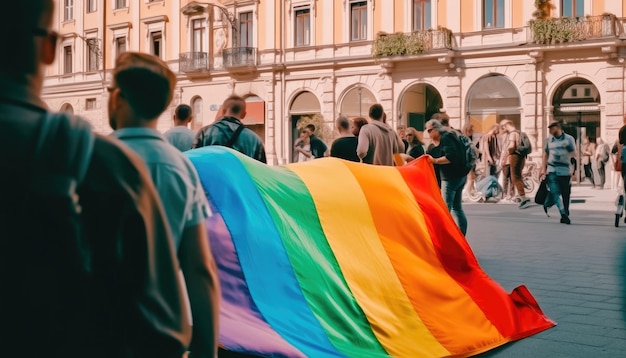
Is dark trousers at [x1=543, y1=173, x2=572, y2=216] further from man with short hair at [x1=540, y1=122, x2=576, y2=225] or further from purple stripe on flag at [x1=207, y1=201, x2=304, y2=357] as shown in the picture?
purple stripe on flag at [x1=207, y1=201, x2=304, y2=357]

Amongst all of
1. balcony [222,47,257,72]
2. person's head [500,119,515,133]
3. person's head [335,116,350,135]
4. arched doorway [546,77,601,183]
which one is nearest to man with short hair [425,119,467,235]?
person's head [335,116,350,135]

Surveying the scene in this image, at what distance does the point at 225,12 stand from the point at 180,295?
4014 centimetres

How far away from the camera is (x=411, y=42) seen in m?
34.2

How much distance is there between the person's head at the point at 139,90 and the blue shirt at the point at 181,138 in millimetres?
6392

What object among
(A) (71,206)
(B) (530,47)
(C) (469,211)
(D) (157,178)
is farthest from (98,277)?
(B) (530,47)

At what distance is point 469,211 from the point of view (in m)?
19.1

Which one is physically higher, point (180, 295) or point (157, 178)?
point (157, 178)

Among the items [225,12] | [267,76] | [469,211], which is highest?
[225,12]

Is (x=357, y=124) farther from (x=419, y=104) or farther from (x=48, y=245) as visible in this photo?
(x=419, y=104)

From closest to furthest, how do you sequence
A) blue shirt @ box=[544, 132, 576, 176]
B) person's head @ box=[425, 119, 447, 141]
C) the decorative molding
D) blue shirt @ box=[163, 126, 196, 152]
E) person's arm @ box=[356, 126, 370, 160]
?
1. blue shirt @ box=[163, 126, 196, 152]
2. person's arm @ box=[356, 126, 370, 160]
3. person's head @ box=[425, 119, 447, 141]
4. blue shirt @ box=[544, 132, 576, 176]
5. the decorative molding

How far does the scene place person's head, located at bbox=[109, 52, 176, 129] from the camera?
2.24m

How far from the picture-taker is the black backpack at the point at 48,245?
5.15 ft

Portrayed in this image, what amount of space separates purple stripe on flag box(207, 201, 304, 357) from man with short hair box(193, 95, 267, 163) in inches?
94.6

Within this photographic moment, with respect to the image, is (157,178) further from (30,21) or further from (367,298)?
(367,298)
